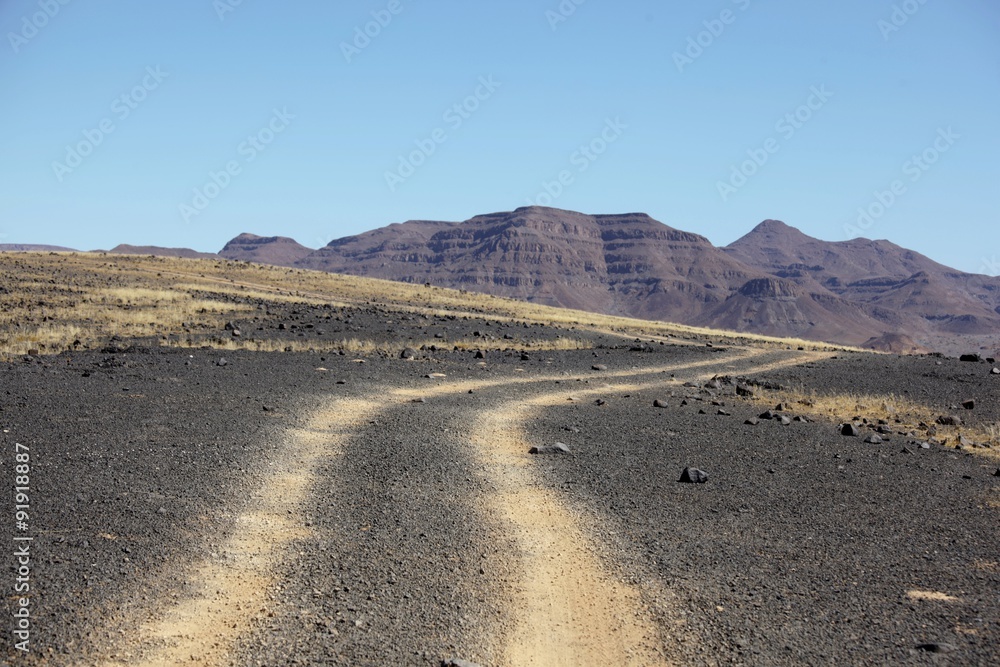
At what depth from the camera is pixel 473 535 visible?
8.67 meters

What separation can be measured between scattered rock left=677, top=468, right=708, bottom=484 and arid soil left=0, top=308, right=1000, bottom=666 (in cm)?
26

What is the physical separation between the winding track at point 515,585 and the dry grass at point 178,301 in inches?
552

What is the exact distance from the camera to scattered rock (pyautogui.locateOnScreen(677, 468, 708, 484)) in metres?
11.4

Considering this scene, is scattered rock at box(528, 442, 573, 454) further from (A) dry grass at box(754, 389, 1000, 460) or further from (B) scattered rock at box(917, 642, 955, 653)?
(A) dry grass at box(754, 389, 1000, 460)

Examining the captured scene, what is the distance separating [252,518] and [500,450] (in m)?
5.08

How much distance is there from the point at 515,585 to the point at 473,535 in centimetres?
139

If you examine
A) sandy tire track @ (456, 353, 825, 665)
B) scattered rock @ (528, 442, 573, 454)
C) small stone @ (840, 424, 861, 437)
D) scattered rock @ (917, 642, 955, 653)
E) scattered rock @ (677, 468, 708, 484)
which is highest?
small stone @ (840, 424, 861, 437)

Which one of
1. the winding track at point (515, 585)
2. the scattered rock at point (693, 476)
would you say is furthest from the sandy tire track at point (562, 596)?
the scattered rock at point (693, 476)

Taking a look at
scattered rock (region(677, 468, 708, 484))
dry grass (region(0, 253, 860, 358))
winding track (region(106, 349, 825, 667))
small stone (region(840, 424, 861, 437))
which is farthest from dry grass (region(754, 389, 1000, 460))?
dry grass (region(0, 253, 860, 358))

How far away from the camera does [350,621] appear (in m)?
6.46

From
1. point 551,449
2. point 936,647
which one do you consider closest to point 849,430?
point 551,449

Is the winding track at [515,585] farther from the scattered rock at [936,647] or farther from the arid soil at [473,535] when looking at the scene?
the scattered rock at [936,647]

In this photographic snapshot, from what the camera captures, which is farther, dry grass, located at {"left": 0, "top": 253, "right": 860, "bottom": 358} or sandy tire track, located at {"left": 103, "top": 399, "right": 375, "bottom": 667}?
dry grass, located at {"left": 0, "top": 253, "right": 860, "bottom": 358}

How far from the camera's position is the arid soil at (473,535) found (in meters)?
6.27
